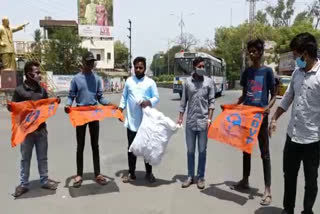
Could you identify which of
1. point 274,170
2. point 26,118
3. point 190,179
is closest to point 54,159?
point 26,118

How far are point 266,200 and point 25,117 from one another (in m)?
3.45

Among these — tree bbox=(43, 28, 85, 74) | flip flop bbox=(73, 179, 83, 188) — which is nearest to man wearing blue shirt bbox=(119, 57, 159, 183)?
flip flop bbox=(73, 179, 83, 188)

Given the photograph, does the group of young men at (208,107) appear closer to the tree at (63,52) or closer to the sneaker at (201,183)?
the sneaker at (201,183)

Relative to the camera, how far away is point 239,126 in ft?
15.8

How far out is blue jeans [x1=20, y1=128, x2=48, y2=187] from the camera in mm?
4977

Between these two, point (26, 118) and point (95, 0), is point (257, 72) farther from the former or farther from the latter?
point (95, 0)

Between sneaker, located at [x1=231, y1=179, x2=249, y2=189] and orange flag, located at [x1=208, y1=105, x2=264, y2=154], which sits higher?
orange flag, located at [x1=208, y1=105, x2=264, y2=154]

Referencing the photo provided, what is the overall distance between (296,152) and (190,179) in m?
1.87

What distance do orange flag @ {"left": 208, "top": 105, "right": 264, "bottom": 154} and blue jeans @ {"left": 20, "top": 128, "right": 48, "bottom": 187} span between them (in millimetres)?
2401

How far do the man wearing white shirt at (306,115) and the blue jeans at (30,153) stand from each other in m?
3.32

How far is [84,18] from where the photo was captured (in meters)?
44.3

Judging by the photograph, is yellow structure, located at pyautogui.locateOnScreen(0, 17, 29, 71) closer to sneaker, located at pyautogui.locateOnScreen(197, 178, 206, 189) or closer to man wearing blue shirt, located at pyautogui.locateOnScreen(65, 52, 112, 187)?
man wearing blue shirt, located at pyautogui.locateOnScreen(65, 52, 112, 187)

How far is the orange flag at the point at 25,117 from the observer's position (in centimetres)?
490

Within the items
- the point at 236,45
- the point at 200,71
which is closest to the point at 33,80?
the point at 200,71
